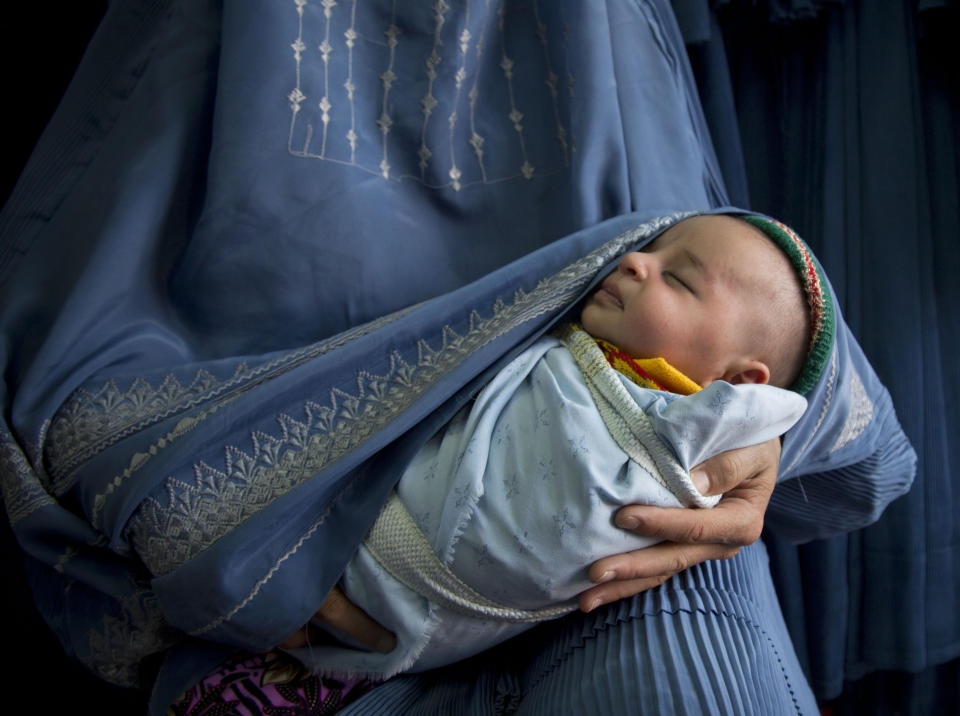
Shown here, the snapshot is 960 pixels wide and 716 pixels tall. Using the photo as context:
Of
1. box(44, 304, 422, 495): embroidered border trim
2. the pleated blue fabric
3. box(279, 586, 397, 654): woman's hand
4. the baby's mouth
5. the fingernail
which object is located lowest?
the pleated blue fabric

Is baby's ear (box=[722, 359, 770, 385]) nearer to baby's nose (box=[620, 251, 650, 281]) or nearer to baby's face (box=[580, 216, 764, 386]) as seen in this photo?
baby's face (box=[580, 216, 764, 386])

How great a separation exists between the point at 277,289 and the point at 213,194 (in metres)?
0.16

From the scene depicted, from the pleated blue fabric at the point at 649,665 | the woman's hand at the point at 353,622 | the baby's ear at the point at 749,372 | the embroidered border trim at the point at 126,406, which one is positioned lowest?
the pleated blue fabric at the point at 649,665

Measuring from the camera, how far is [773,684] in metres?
0.76

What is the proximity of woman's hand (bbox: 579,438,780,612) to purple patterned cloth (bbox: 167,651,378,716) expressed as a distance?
0.31 metres

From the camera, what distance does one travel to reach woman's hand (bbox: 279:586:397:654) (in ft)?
2.72

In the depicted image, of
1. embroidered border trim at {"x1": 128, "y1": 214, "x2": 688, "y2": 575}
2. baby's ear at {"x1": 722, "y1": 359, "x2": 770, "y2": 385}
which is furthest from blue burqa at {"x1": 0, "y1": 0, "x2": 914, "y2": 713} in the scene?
baby's ear at {"x1": 722, "y1": 359, "x2": 770, "y2": 385}

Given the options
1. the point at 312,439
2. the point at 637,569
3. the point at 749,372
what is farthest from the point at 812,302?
the point at 312,439

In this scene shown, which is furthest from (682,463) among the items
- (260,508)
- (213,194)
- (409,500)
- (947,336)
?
(947,336)

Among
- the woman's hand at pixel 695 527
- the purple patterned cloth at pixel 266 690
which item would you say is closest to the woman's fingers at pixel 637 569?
the woman's hand at pixel 695 527

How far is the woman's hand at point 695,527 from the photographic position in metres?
0.76

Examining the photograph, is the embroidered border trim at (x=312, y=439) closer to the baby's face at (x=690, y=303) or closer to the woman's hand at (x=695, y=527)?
the baby's face at (x=690, y=303)

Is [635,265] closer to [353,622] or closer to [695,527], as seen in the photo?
[695,527]

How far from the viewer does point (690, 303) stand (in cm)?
84
